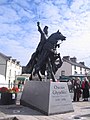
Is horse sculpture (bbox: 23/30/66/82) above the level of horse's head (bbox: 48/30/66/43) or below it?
below

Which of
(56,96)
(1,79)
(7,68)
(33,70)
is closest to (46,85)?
(56,96)

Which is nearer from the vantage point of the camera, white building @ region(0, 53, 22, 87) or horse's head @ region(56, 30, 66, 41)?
horse's head @ region(56, 30, 66, 41)

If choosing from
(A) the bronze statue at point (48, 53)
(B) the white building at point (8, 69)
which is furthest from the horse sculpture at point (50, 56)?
(B) the white building at point (8, 69)

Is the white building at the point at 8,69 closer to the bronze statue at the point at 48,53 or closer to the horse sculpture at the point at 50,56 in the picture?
the bronze statue at the point at 48,53

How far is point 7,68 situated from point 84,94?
1515 inches

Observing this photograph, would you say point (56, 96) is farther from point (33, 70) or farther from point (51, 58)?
point (33, 70)

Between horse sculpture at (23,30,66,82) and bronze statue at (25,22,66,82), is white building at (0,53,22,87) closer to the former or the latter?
bronze statue at (25,22,66,82)

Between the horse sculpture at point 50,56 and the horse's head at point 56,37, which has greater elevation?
the horse's head at point 56,37

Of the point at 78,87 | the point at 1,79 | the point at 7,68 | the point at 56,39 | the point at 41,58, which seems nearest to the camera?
the point at 56,39

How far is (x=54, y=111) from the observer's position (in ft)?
29.6

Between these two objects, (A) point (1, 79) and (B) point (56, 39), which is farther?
(A) point (1, 79)

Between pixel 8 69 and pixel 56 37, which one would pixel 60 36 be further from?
pixel 8 69

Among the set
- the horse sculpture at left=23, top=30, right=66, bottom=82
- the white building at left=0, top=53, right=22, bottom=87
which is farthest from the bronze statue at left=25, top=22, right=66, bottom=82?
the white building at left=0, top=53, right=22, bottom=87

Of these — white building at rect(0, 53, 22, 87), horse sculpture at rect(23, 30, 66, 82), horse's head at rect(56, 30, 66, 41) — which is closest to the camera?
horse's head at rect(56, 30, 66, 41)
